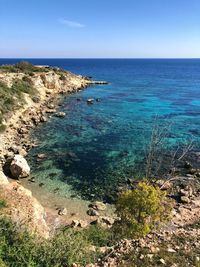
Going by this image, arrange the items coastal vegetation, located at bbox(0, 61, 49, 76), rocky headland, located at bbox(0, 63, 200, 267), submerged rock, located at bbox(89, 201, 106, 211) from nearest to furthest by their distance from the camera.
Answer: rocky headland, located at bbox(0, 63, 200, 267)
submerged rock, located at bbox(89, 201, 106, 211)
coastal vegetation, located at bbox(0, 61, 49, 76)

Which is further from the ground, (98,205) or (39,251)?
(39,251)

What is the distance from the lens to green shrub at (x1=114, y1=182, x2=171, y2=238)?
2003 cm

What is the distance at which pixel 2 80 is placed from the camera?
66438 mm

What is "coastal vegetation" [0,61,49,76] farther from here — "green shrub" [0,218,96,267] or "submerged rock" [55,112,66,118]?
"green shrub" [0,218,96,267]

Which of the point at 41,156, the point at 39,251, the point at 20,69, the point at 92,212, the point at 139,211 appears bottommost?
the point at 92,212

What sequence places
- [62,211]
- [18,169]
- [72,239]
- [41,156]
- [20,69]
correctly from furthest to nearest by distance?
[20,69], [41,156], [18,169], [62,211], [72,239]

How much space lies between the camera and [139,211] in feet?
67.5

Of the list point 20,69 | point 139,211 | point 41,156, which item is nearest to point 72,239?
point 139,211

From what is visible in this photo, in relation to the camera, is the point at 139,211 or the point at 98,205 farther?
the point at 98,205

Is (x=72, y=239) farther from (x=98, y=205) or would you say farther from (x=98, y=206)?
(x=98, y=205)

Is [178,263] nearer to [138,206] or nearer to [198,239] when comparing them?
[198,239]

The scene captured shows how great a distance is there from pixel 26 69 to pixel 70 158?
55938mm

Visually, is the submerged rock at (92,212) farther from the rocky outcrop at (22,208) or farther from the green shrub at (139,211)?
the green shrub at (139,211)

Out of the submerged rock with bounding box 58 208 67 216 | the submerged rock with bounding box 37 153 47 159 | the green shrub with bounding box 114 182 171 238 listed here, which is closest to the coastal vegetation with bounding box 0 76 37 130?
the submerged rock with bounding box 37 153 47 159
